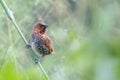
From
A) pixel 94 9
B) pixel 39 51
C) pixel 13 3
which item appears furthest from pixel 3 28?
pixel 94 9

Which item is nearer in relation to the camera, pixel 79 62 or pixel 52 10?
pixel 79 62

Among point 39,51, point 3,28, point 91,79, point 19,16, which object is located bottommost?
point 91,79

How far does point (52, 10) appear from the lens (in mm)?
3473

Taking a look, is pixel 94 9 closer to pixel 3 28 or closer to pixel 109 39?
pixel 109 39

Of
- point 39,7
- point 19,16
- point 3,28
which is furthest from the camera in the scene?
point 39,7

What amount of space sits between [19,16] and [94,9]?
2.76 metres

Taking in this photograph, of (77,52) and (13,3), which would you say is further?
(13,3)

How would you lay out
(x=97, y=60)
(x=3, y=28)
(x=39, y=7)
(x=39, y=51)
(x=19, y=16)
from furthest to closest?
(x=39, y=7) < (x=19, y=16) < (x=3, y=28) < (x=39, y=51) < (x=97, y=60)

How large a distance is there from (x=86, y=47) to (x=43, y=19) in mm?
2876

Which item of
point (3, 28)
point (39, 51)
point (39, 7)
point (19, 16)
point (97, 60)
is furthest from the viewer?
point (39, 7)

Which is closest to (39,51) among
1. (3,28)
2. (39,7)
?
(3,28)

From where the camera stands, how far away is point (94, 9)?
53 centimetres

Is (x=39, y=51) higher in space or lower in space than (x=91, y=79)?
higher

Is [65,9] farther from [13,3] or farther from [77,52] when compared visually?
[77,52]
